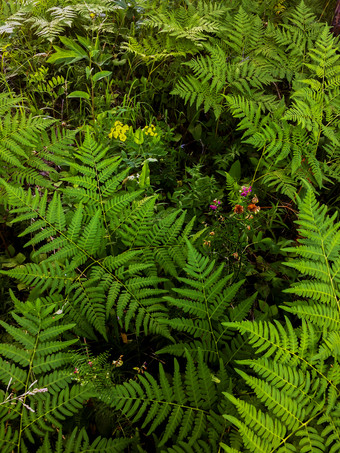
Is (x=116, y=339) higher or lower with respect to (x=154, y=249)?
lower

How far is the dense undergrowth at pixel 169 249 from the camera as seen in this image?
1.45 m

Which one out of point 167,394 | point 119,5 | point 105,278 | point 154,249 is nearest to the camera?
point 167,394

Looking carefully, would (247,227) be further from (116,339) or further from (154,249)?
(116,339)

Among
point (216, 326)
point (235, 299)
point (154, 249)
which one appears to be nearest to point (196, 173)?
point (154, 249)

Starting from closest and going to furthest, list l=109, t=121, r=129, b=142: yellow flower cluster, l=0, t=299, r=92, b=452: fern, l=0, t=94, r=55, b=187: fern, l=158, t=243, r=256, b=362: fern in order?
1. l=0, t=299, r=92, b=452: fern
2. l=158, t=243, r=256, b=362: fern
3. l=0, t=94, r=55, b=187: fern
4. l=109, t=121, r=129, b=142: yellow flower cluster

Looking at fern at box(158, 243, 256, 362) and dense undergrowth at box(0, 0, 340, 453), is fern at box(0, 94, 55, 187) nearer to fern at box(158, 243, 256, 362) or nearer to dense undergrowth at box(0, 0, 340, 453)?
dense undergrowth at box(0, 0, 340, 453)

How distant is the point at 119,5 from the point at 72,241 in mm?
2913

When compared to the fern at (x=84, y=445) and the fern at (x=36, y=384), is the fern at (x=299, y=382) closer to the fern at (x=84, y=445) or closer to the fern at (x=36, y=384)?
the fern at (x=84, y=445)

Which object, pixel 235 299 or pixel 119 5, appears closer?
pixel 235 299

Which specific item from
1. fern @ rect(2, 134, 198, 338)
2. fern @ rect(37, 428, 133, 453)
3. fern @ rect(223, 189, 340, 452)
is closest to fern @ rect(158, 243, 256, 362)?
fern @ rect(2, 134, 198, 338)

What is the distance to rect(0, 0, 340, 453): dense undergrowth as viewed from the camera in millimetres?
1451

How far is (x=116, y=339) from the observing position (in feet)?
6.83

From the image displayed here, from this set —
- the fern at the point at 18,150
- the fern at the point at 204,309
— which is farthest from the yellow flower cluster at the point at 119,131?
the fern at the point at 204,309

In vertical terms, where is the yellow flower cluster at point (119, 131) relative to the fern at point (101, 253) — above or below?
above
